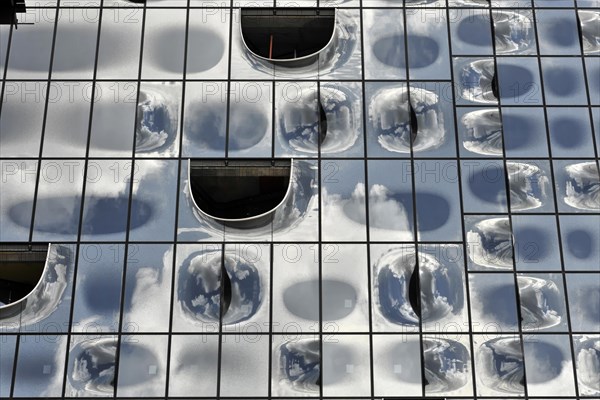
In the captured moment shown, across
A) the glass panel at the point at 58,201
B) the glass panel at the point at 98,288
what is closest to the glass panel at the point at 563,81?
the glass panel at the point at 98,288

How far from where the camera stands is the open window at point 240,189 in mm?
31844

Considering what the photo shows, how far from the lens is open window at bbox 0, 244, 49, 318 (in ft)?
98.6

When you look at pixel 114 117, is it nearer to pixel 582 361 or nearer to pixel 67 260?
pixel 67 260

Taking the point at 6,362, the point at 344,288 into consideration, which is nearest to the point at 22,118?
the point at 6,362

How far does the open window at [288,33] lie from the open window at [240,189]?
395 centimetres

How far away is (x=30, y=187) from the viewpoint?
31.5 metres

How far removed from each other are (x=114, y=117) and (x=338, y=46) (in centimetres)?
797

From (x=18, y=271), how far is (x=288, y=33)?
494 inches

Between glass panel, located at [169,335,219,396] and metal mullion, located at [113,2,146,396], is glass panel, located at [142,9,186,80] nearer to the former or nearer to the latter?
metal mullion, located at [113,2,146,396]

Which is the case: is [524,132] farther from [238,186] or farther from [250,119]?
[238,186]

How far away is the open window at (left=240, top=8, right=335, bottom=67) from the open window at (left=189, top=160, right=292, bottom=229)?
3.95 m

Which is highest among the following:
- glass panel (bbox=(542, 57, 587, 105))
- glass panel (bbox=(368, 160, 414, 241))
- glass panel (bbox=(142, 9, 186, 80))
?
glass panel (bbox=(142, 9, 186, 80))

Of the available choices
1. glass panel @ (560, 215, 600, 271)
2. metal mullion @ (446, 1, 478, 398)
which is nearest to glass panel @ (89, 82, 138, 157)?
metal mullion @ (446, 1, 478, 398)

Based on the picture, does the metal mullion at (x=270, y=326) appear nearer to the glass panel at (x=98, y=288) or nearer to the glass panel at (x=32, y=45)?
the glass panel at (x=98, y=288)
